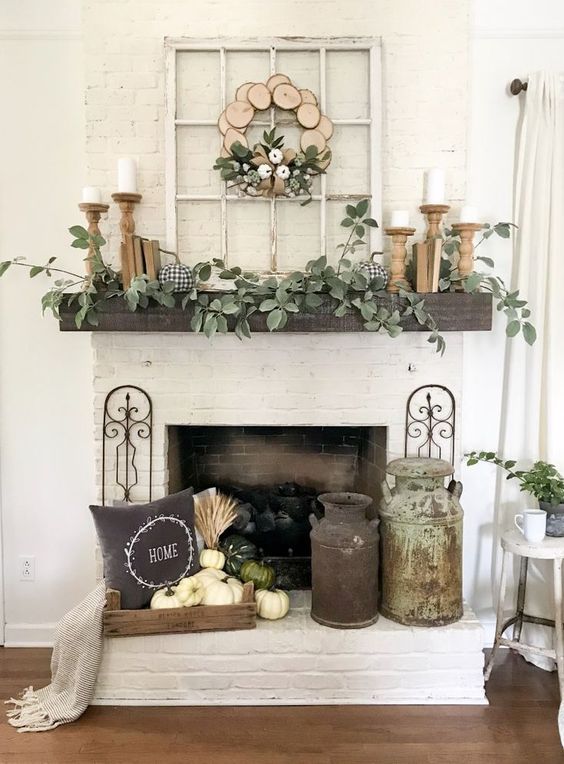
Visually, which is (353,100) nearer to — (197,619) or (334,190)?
(334,190)

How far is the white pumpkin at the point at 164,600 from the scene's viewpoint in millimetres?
2561

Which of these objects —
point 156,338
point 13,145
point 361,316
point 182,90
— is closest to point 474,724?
point 361,316

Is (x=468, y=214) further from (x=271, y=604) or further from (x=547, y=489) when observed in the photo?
(x=271, y=604)

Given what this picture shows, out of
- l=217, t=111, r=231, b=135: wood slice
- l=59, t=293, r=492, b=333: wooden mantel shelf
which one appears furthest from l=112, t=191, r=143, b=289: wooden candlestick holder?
l=217, t=111, r=231, b=135: wood slice

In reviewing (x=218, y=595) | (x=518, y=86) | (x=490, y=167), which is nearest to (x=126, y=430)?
(x=218, y=595)

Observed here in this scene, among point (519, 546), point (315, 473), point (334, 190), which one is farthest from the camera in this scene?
point (315, 473)

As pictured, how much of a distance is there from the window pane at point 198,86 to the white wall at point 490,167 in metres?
1.06

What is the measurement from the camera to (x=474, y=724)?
7.97 feet

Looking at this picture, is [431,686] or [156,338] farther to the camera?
[156,338]

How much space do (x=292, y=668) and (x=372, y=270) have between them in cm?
149

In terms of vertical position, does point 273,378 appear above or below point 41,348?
below

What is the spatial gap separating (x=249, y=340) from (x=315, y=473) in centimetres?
83

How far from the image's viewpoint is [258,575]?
2.75m

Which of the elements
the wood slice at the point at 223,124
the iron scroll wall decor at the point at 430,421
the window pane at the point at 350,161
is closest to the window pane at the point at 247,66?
the wood slice at the point at 223,124
